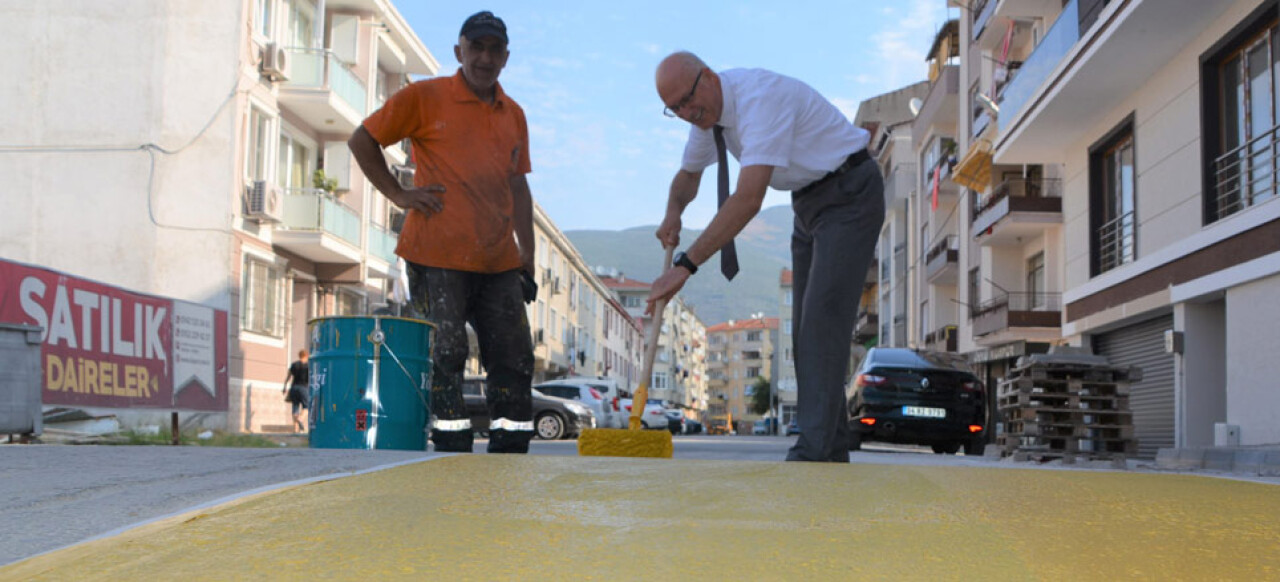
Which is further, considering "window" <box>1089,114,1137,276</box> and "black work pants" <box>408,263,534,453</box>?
"window" <box>1089,114,1137,276</box>

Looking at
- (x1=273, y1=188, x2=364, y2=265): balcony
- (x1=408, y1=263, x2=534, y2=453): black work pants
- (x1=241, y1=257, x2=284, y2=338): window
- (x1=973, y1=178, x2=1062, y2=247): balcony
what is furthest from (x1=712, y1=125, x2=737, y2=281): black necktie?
(x1=973, y1=178, x2=1062, y2=247): balcony

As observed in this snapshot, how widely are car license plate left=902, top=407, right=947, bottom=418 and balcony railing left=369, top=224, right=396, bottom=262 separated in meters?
17.6

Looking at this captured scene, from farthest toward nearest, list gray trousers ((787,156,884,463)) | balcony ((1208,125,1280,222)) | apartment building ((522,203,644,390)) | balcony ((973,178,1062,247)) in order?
apartment building ((522,203,644,390))
balcony ((973,178,1062,247))
balcony ((1208,125,1280,222))
gray trousers ((787,156,884,463))

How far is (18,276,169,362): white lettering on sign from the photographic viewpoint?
386 inches

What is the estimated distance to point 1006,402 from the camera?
38.8ft

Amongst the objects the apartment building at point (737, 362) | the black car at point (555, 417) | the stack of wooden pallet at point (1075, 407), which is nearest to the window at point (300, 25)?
the black car at point (555, 417)

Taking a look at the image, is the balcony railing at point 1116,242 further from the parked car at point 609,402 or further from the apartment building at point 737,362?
the apartment building at point 737,362

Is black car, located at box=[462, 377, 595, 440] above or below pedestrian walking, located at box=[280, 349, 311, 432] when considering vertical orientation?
below

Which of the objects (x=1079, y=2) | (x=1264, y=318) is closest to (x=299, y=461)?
(x=1264, y=318)

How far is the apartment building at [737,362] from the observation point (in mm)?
163625

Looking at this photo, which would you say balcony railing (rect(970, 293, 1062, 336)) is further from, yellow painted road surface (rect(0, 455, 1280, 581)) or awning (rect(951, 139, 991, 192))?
yellow painted road surface (rect(0, 455, 1280, 581))

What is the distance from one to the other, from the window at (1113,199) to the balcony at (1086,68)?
0.46 meters

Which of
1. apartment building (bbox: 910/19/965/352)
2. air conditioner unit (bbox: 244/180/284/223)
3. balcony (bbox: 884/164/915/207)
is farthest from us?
balcony (bbox: 884/164/915/207)

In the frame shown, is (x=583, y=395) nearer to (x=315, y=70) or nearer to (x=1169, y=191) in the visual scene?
(x=315, y=70)
